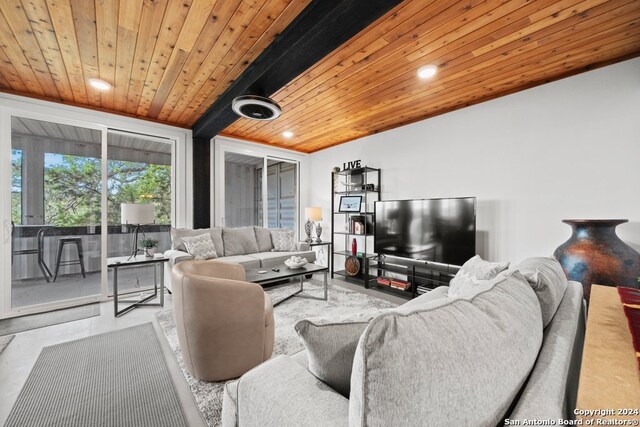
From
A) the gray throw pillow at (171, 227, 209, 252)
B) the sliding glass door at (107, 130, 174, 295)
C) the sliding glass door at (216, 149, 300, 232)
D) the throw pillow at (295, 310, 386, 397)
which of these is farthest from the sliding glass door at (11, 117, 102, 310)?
the throw pillow at (295, 310, 386, 397)

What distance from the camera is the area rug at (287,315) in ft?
5.17

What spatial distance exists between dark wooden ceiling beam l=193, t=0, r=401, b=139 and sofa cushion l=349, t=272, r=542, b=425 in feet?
5.47

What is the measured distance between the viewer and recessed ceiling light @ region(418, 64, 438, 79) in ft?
7.84

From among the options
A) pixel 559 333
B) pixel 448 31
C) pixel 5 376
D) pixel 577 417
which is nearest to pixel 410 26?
pixel 448 31

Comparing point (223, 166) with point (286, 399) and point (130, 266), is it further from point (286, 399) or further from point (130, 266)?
point (286, 399)

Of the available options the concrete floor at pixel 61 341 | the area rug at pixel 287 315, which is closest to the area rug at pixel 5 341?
the concrete floor at pixel 61 341

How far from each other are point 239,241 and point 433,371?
4.01 m

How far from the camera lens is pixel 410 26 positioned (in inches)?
73.5

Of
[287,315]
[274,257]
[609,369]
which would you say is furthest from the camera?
[274,257]

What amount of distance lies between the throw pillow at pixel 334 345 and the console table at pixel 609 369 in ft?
1.57

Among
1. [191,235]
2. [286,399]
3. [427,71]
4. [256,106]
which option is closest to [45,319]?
[191,235]

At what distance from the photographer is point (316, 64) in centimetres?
236

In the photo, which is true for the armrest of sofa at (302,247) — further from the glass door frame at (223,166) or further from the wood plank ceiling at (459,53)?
the wood plank ceiling at (459,53)

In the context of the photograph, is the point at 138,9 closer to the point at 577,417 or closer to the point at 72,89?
the point at 72,89
